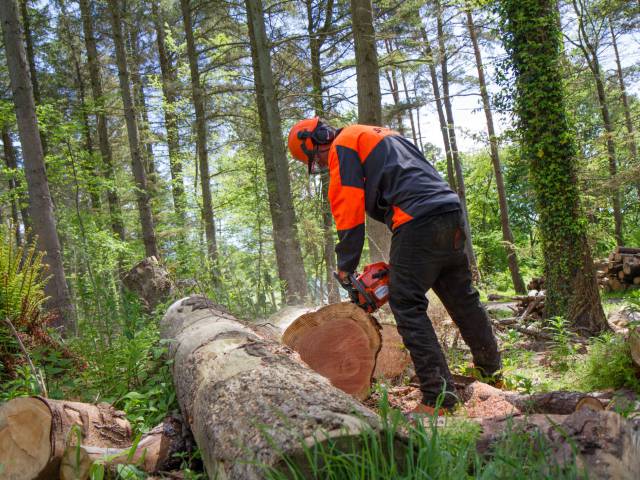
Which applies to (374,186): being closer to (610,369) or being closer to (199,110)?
(610,369)

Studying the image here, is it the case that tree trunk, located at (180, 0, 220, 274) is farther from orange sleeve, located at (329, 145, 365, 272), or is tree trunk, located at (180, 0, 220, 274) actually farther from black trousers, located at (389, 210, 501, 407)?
black trousers, located at (389, 210, 501, 407)

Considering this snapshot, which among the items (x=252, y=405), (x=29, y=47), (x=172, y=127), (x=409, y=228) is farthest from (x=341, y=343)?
(x=29, y=47)

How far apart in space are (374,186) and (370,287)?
2.50ft

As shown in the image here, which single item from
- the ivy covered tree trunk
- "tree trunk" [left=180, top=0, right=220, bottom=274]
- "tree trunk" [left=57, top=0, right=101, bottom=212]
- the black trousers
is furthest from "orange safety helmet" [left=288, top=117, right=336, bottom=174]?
"tree trunk" [left=180, top=0, right=220, bottom=274]

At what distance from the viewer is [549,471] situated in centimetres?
152

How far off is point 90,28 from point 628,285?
1584 centimetres

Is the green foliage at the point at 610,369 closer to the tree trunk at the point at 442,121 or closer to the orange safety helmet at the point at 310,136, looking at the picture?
the orange safety helmet at the point at 310,136

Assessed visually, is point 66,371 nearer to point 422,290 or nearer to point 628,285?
point 422,290

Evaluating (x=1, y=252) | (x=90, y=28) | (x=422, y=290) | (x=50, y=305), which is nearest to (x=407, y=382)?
(x=422, y=290)

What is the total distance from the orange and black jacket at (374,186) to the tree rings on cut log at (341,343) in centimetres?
48

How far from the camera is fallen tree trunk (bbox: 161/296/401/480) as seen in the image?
1697 millimetres

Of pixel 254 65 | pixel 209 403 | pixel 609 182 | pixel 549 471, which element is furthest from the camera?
pixel 254 65

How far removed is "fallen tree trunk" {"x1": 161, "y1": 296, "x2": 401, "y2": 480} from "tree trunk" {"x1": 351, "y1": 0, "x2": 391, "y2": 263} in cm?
400

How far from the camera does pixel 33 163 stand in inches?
264
